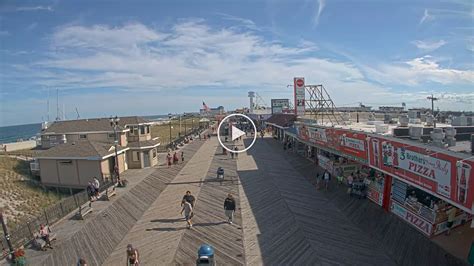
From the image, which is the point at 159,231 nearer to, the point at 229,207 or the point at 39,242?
the point at 229,207

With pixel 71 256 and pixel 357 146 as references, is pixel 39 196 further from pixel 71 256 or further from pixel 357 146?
pixel 357 146

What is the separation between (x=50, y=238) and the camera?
41.6ft

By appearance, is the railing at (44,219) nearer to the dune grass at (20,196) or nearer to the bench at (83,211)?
the bench at (83,211)

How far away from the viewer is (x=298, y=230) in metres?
13.2

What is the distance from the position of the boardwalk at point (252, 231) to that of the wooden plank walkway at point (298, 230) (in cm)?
4

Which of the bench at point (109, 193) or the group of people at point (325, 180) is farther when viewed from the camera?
the group of people at point (325, 180)

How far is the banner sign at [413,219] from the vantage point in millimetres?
12195

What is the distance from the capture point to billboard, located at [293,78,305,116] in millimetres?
39425

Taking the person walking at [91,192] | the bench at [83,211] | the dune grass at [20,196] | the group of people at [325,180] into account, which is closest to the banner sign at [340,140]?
the group of people at [325,180]

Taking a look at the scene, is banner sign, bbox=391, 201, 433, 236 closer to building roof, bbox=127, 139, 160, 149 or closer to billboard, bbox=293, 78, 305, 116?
building roof, bbox=127, 139, 160, 149

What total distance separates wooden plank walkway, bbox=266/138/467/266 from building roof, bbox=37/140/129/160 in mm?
18228

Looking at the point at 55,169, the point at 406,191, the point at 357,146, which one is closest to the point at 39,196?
the point at 55,169

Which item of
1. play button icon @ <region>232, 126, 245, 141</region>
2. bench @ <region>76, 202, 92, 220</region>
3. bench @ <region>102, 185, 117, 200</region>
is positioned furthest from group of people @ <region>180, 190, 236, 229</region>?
play button icon @ <region>232, 126, 245, 141</region>

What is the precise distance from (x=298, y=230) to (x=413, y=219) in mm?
4781
